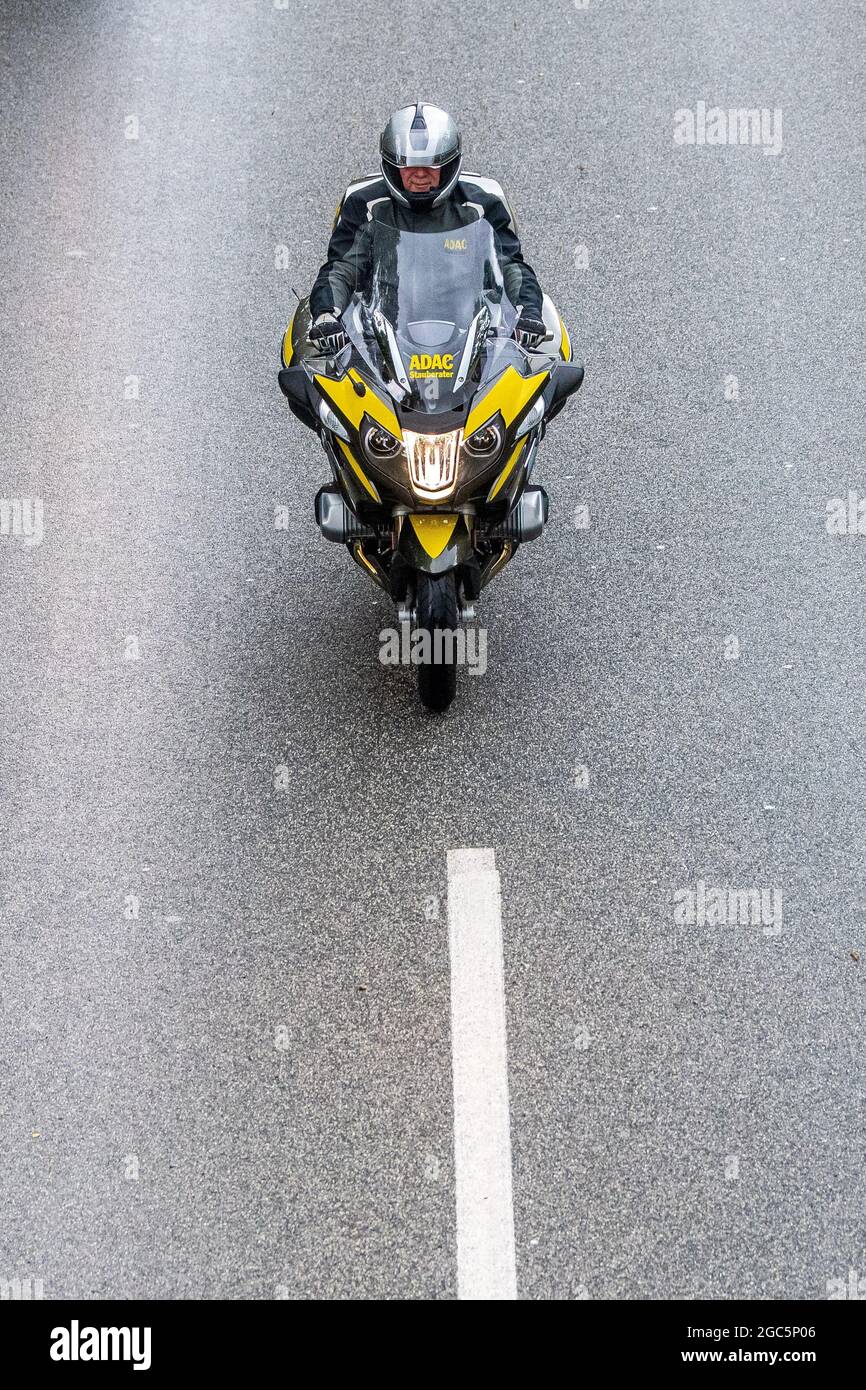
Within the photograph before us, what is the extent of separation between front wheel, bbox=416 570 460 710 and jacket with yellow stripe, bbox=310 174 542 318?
1.17m

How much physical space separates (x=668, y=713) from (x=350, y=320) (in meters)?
1.97

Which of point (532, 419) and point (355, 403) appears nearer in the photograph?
point (355, 403)

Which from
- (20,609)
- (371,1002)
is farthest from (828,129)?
(371,1002)

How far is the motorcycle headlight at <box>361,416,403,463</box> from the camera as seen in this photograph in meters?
5.11

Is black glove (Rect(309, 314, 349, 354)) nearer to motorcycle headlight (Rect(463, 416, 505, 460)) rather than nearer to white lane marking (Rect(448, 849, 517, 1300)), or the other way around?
motorcycle headlight (Rect(463, 416, 505, 460))

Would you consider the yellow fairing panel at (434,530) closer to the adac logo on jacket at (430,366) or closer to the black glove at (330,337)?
the adac logo on jacket at (430,366)

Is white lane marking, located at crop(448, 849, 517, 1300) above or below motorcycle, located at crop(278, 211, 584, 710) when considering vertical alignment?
below

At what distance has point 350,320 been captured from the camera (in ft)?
18.0

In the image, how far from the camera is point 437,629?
5422 millimetres

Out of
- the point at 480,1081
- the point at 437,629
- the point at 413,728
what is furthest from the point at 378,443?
the point at 480,1081

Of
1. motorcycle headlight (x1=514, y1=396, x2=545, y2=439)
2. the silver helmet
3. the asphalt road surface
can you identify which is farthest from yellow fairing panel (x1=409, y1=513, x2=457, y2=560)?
the silver helmet

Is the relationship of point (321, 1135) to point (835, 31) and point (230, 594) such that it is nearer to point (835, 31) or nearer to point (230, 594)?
point (230, 594)

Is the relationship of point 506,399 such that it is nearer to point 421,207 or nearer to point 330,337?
point 330,337

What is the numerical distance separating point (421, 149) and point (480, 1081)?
330 centimetres
